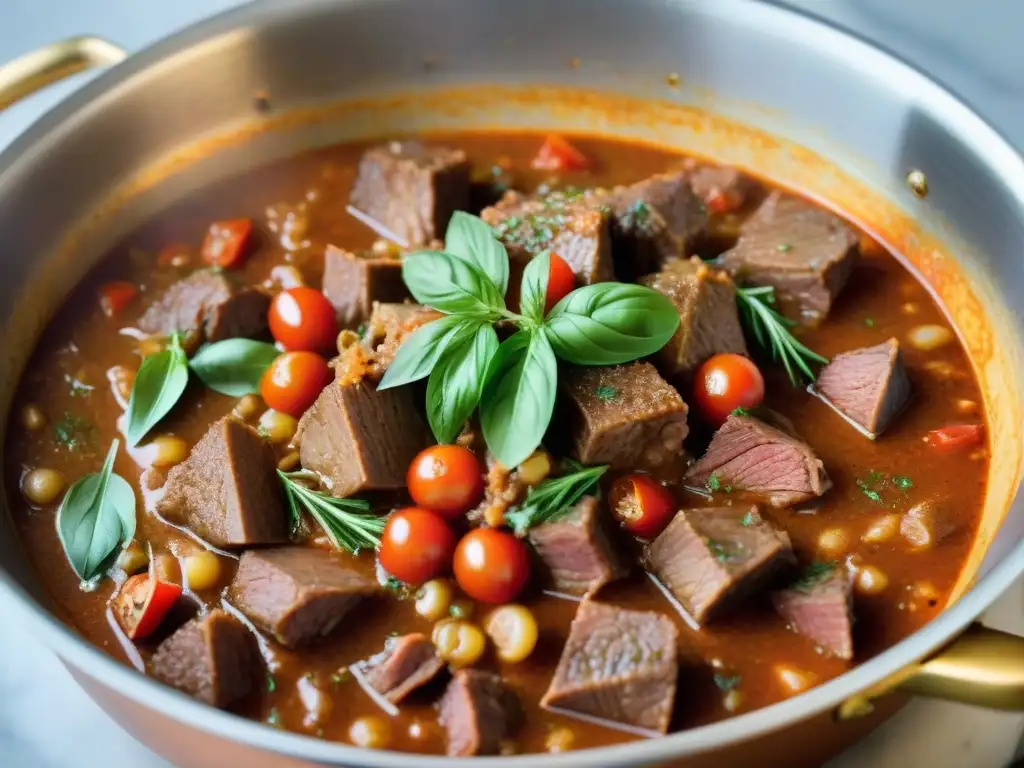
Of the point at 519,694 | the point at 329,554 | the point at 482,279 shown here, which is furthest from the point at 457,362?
the point at 519,694

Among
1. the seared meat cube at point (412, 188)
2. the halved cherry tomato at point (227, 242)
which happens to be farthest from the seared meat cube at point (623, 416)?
the halved cherry tomato at point (227, 242)

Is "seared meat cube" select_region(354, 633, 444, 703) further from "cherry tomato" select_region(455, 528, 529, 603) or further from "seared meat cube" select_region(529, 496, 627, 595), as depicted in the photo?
"seared meat cube" select_region(529, 496, 627, 595)

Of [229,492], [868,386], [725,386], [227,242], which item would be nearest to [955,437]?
[868,386]

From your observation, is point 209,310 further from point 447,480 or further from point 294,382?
point 447,480

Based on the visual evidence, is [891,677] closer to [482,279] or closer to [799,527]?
[799,527]

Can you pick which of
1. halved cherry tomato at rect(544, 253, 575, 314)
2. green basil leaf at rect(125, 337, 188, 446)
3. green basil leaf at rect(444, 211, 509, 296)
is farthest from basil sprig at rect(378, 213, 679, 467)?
green basil leaf at rect(125, 337, 188, 446)

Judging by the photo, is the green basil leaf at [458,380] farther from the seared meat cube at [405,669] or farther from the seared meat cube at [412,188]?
the seared meat cube at [412,188]
